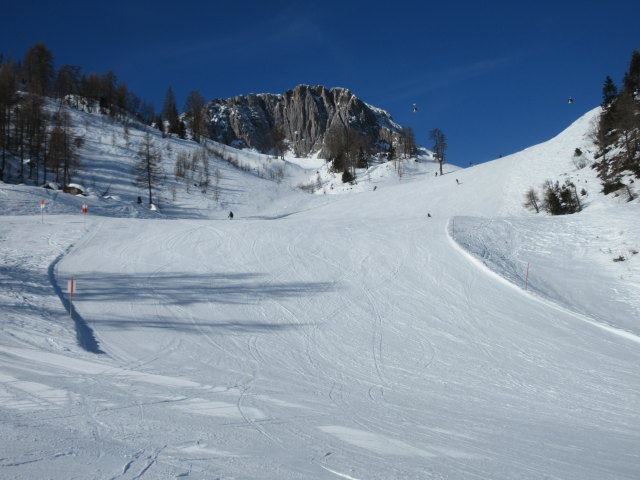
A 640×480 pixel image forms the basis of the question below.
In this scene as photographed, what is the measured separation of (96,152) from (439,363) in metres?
61.7

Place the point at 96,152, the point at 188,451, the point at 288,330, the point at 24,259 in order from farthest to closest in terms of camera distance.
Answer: the point at 96,152 < the point at 24,259 < the point at 288,330 < the point at 188,451

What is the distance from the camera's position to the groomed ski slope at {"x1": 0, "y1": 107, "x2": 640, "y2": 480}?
14.8ft

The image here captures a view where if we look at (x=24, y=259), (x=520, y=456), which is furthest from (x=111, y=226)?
(x=520, y=456)

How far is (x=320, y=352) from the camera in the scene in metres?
9.75

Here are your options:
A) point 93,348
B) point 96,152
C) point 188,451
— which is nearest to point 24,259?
point 93,348

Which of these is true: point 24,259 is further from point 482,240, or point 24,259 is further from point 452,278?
point 482,240

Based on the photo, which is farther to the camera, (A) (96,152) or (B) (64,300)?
(A) (96,152)

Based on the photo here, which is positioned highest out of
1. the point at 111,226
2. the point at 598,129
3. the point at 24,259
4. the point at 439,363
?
the point at 598,129

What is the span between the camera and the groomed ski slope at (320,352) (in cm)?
450

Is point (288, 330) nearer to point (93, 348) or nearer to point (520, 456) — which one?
point (93, 348)

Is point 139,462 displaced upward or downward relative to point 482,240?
downward

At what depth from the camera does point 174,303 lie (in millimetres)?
12609

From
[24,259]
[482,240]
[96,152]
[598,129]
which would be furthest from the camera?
[96,152]

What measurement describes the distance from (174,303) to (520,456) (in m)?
10.5
